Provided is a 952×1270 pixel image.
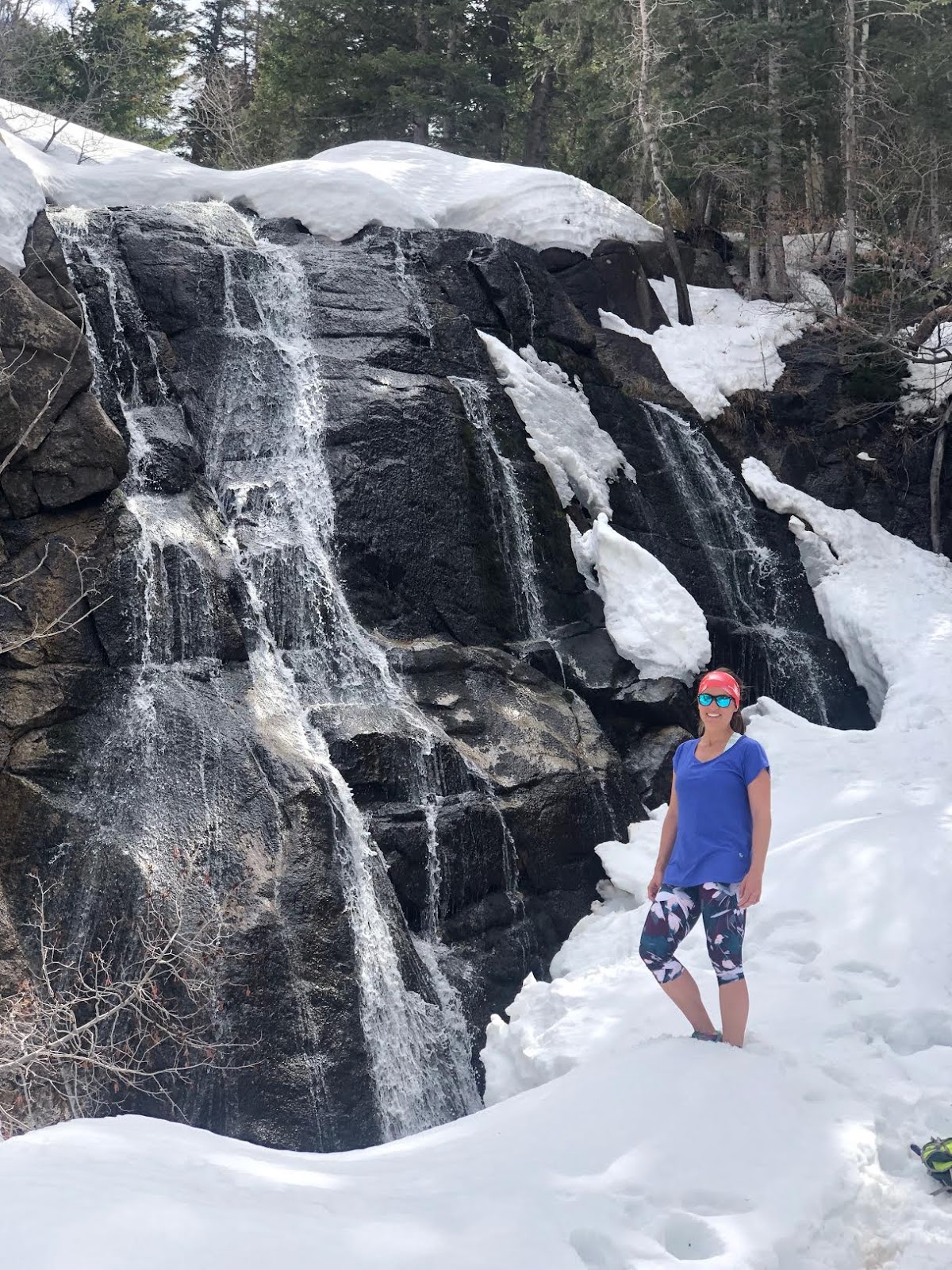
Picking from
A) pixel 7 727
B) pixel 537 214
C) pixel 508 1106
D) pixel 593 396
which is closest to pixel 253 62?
pixel 537 214

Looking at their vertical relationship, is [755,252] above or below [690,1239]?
above

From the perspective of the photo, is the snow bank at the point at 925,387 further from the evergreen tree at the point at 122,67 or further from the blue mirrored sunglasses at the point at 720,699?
the evergreen tree at the point at 122,67

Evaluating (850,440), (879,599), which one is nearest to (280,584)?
(879,599)

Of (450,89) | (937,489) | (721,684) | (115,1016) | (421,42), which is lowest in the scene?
(115,1016)

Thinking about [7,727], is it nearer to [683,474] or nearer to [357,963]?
[357,963]

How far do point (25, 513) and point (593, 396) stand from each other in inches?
306

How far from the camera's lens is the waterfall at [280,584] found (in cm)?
748

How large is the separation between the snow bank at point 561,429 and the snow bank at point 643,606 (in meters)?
0.55

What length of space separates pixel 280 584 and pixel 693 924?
6.38 metres

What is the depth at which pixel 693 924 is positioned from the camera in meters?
4.41

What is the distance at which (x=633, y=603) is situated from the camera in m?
11.5

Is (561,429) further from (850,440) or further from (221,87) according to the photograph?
(221,87)

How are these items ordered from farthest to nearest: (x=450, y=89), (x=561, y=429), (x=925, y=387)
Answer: (x=450, y=89) → (x=925, y=387) → (x=561, y=429)

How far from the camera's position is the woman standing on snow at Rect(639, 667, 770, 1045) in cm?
430
